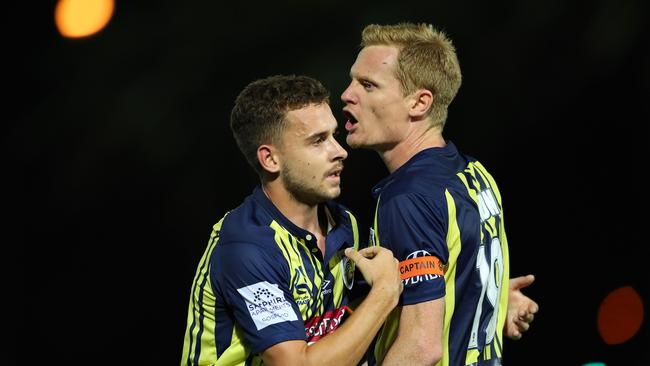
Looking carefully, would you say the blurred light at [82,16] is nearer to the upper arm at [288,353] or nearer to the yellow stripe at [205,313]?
the yellow stripe at [205,313]

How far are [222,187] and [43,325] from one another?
3.88ft

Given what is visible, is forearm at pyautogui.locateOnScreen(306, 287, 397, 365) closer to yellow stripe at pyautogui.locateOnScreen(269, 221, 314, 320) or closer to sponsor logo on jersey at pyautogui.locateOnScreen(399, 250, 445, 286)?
sponsor logo on jersey at pyautogui.locateOnScreen(399, 250, 445, 286)

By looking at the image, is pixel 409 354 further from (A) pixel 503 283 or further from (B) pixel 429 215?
(A) pixel 503 283

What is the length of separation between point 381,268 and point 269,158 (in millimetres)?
631

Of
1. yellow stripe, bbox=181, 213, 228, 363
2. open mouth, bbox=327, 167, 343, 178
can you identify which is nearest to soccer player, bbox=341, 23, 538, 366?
open mouth, bbox=327, 167, 343, 178

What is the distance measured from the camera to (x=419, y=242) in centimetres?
287

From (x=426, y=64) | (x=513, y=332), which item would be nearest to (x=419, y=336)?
(x=513, y=332)

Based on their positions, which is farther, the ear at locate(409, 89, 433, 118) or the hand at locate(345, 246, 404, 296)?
the ear at locate(409, 89, 433, 118)

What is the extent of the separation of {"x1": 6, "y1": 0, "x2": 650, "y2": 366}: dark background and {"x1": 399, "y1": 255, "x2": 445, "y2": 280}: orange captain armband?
255 centimetres

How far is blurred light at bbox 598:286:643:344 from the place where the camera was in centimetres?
579

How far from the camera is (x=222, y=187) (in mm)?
5352

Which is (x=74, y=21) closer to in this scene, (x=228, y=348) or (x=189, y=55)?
(x=189, y=55)

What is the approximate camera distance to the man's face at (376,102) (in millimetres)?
3285

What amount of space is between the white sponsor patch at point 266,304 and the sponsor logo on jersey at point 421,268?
379 millimetres
